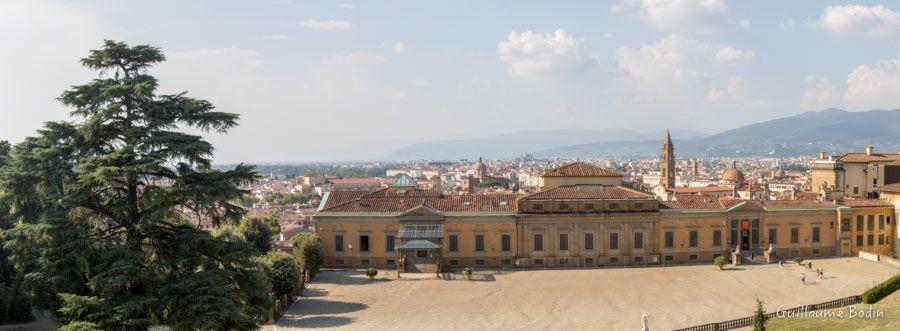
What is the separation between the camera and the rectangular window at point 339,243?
4719 cm

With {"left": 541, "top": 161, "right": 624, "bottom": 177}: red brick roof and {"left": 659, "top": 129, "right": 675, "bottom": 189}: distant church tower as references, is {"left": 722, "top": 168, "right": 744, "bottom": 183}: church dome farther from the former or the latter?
{"left": 541, "top": 161, "right": 624, "bottom": 177}: red brick roof

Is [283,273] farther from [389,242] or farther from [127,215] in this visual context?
[127,215]

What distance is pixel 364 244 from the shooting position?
47.2m

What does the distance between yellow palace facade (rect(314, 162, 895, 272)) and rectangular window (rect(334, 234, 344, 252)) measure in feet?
0.22

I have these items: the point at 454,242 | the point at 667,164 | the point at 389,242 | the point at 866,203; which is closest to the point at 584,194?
the point at 454,242

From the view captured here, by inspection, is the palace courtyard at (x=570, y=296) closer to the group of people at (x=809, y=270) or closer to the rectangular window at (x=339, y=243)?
the group of people at (x=809, y=270)

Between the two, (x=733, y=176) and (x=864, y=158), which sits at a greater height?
(x=864, y=158)

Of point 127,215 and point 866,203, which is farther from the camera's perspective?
point 866,203

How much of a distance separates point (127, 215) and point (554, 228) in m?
31.1

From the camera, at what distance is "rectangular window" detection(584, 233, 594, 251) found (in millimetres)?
47656

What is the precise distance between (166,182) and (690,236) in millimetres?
36666

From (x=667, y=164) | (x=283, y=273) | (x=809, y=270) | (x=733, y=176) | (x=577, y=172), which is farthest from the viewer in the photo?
(x=733, y=176)

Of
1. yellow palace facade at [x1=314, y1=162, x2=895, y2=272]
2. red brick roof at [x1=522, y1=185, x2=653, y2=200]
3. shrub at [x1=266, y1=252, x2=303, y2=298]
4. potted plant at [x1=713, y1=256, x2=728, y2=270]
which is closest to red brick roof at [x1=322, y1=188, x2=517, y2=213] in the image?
yellow palace facade at [x1=314, y1=162, x2=895, y2=272]

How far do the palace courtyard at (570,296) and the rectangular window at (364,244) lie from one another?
1925 mm
